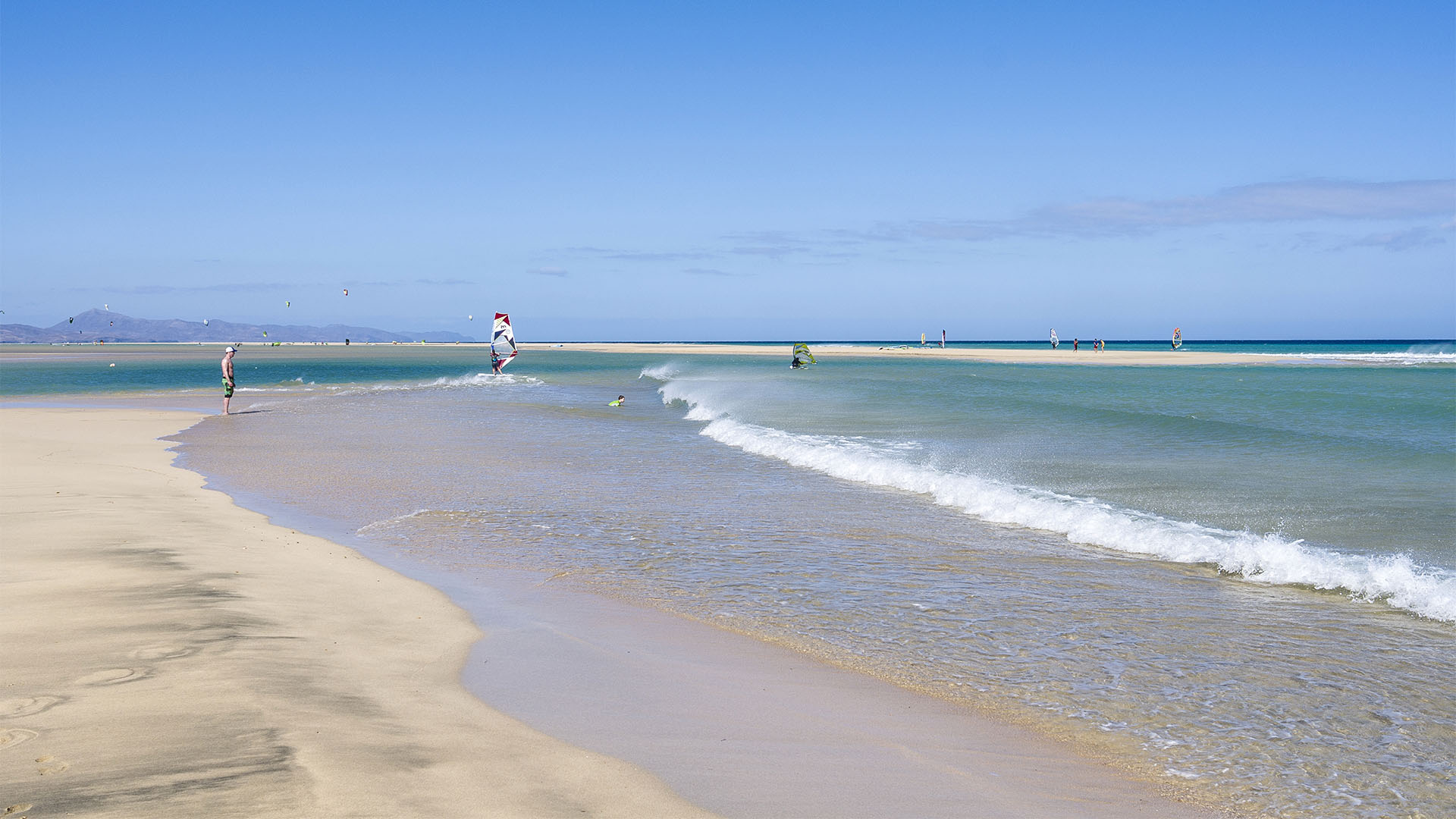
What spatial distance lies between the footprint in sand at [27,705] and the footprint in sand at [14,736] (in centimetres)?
25

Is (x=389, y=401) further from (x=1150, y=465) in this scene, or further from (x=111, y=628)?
(x=111, y=628)

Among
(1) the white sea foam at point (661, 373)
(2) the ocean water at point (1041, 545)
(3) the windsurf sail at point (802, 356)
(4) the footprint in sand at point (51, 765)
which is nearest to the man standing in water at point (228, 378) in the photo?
(2) the ocean water at point (1041, 545)

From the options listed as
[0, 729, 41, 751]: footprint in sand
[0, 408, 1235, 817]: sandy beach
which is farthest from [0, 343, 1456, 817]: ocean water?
[0, 729, 41, 751]: footprint in sand

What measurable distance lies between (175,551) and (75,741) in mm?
5628

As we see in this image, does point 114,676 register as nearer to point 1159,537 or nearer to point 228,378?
point 1159,537

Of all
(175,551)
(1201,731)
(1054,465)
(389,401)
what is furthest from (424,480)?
(389,401)

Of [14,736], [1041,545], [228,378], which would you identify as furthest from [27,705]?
[228,378]

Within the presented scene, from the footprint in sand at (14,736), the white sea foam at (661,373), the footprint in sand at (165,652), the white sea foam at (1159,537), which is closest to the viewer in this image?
the footprint in sand at (14,736)

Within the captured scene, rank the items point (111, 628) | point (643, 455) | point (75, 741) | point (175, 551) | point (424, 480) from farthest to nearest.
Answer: point (643, 455) < point (424, 480) < point (175, 551) < point (111, 628) < point (75, 741)

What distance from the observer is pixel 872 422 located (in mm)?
25562

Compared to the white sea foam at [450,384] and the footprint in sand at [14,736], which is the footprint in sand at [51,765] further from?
the white sea foam at [450,384]

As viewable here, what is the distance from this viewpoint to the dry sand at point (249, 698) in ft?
13.2

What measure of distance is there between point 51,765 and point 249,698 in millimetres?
1091

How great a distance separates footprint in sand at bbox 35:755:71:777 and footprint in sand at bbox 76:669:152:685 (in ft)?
3.77
